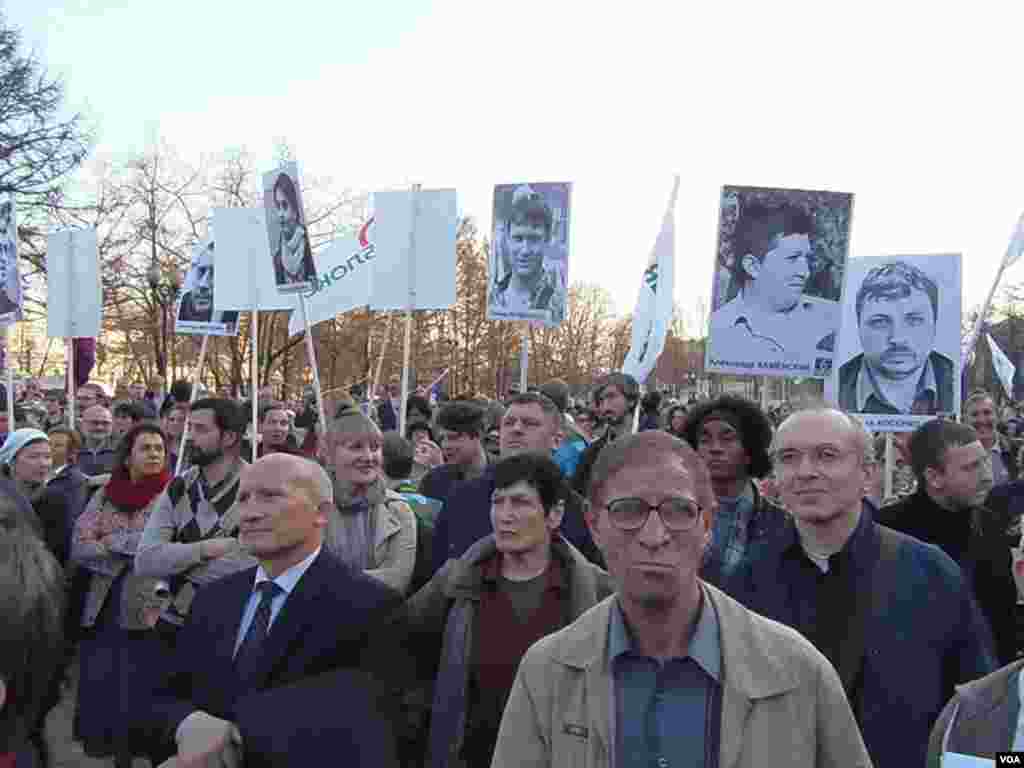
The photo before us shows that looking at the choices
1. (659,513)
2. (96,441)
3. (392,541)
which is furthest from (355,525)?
(96,441)

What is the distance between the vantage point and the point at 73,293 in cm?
1090

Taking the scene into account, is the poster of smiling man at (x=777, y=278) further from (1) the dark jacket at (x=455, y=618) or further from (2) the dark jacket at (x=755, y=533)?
(1) the dark jacket at (x=455, y=618)

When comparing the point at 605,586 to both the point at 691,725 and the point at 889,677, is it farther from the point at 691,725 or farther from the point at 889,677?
the point at 691,725

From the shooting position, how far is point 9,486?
78.3 inches

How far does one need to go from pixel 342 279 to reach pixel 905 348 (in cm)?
624

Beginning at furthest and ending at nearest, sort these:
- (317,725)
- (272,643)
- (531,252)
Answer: (531,252), (272,643), (317,725)

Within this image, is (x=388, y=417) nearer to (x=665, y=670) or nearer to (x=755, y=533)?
(x=755, y=533)

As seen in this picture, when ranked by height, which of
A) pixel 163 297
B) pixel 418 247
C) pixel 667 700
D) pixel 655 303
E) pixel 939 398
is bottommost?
pixel 667 700

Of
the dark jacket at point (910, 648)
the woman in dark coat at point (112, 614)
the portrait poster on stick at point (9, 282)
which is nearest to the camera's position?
the dark jacket at point (910, 648)

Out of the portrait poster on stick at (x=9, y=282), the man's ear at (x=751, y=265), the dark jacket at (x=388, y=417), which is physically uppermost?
the man's ear at (x=751, y=265)

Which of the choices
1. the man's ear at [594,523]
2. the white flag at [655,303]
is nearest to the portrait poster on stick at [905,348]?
the white flag at [655,303]

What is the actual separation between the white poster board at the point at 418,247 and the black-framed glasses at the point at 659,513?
677cm

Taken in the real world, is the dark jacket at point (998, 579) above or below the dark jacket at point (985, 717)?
below

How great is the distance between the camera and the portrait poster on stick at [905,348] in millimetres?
7387
